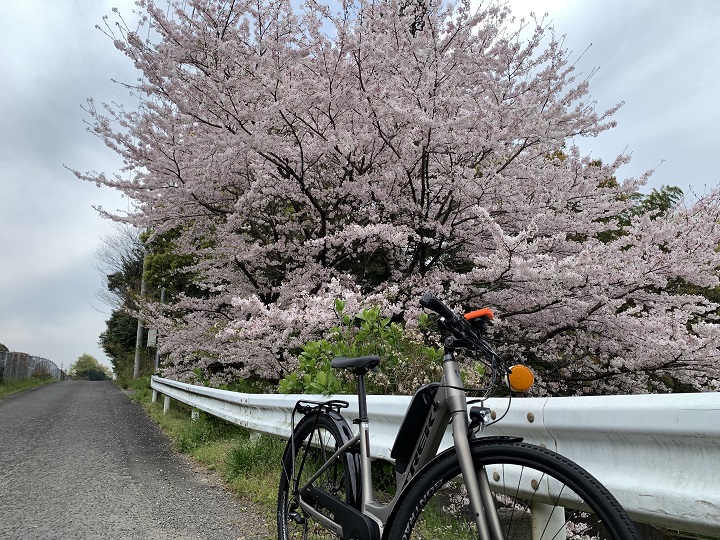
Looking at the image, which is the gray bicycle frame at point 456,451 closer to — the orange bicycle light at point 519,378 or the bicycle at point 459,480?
the bicycle at point 459,480

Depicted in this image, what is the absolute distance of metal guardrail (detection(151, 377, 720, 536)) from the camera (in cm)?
137

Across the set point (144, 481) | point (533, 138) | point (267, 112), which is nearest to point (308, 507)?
point (144, 481)

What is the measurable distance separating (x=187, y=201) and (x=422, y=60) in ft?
14.9

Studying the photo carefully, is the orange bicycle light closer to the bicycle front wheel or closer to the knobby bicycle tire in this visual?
the bicycle front wheel

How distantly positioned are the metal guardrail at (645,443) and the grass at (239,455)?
212cm

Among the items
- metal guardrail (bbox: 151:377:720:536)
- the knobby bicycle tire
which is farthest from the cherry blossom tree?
metal guardrail (bbox: 151:377:720:536)

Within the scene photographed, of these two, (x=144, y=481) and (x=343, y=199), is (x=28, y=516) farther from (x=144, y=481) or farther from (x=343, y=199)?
(x=343, y=199)

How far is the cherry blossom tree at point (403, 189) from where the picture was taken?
6.81 m

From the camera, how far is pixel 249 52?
845cm

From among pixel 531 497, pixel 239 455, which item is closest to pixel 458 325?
pixel 531 497

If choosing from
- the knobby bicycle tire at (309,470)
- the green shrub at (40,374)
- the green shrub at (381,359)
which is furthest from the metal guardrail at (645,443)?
the green shrub at (40,374)

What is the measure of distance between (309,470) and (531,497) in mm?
1392

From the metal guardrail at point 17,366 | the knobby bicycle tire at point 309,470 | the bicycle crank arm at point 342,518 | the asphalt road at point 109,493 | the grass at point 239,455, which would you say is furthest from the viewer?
the metal guardrail at point 17,366

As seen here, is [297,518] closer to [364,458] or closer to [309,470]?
[309,470]
